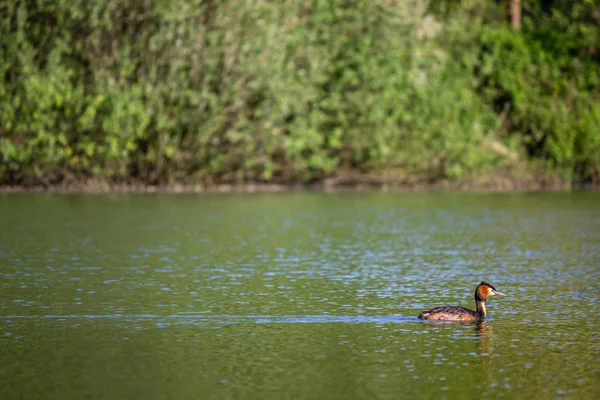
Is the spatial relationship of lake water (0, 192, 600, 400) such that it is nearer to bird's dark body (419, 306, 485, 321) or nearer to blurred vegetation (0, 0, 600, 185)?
bird's dark body (419, 306, 485, 321)

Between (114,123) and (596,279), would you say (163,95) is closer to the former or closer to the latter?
(114,123)

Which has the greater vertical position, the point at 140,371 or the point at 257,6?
the point at 257,6

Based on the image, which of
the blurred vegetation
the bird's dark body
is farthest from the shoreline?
the bird's dark body

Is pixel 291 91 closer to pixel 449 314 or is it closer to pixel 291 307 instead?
pixel 291 307

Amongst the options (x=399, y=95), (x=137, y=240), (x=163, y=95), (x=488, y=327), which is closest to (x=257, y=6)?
(x=163, y=95)

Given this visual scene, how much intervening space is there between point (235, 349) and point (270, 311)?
10.3 feet

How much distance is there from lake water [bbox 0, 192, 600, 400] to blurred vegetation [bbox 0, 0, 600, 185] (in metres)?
13.2

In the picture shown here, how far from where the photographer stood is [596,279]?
21.8 meters

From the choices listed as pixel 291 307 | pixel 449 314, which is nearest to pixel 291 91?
pixel 291 307

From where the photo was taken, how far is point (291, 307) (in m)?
17.9

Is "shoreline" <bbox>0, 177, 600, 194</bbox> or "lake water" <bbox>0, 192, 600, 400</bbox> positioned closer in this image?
"lake water" <bbox>0, 192, 600, 400</bbox>

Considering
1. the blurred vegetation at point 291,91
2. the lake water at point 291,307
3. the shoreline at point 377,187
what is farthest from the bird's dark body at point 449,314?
the shoreline at point 377,187

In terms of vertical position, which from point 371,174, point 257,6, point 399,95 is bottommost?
point 371,174

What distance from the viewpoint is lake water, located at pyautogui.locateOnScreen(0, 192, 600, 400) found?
497 inches
